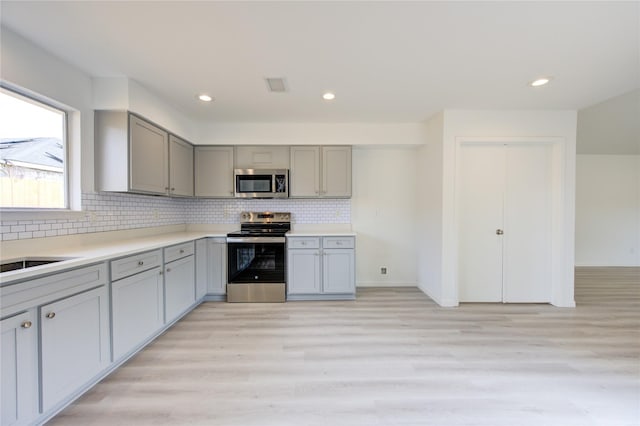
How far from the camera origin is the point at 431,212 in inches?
139

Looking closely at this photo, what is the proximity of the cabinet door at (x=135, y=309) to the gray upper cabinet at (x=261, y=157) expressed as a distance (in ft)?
6.10

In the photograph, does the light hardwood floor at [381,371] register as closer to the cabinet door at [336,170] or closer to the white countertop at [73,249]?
the white countertop at [73,249]

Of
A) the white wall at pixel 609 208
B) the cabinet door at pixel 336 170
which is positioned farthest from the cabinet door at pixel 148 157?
the white wall at pixel 609 208

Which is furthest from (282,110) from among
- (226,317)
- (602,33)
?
(602,33)

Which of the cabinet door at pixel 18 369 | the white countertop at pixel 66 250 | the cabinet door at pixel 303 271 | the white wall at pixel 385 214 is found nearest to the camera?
the cabinet door at pixel 18 369

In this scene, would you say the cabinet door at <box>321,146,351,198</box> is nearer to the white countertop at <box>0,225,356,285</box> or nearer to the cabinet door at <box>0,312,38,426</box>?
the white countertop at <box>0,225,356,285</box>

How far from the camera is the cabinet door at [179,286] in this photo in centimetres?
260

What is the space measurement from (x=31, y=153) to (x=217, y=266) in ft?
6.64

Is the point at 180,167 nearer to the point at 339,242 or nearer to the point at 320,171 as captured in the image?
the point at 320,171

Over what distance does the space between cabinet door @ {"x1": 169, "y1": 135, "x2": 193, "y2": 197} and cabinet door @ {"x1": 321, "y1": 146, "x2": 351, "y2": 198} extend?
1.85m

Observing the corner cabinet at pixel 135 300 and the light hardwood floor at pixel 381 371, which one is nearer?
the light hardwood floor at pixel 381 371

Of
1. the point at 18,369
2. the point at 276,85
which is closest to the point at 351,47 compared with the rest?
the point at 276,85

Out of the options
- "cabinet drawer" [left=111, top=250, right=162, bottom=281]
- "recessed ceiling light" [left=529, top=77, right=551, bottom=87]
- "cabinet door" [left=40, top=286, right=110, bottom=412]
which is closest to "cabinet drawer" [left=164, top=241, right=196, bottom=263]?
"cabinet drawer" [left=111, top=250, right=162, bottom=281]

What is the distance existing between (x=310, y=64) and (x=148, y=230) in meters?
2.72
